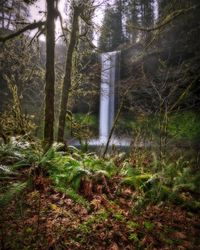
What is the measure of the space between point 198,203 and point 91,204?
2110 millimetres

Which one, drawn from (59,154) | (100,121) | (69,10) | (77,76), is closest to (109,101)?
(100,121)

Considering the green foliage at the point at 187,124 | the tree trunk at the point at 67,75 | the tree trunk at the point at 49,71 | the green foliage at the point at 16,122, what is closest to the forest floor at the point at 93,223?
the tree trunk at the point at 49,71

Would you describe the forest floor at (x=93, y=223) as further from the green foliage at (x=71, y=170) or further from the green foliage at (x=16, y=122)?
the green foliage at (x=16, y=122)

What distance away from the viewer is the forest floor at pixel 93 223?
374cm

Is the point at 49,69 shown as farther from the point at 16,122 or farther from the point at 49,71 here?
the point at 16,122

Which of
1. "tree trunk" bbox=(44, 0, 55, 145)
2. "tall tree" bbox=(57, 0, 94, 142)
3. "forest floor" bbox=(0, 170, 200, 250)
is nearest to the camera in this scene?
"forest floor" bbox=(0, 170, 200, 250)

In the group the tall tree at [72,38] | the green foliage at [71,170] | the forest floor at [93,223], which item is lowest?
the forest floor at [93,223]

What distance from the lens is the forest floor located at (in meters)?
3.74

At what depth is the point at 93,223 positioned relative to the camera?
14.1ft

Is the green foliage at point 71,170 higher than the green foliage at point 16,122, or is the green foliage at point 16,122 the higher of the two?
the green foliage at point 16,122

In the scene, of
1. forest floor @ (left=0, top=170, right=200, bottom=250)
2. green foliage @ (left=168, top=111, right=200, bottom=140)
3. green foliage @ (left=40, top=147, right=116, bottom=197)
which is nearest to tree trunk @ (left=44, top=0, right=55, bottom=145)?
green foliage @ (left=40, top=147, right=116, bottom=197)

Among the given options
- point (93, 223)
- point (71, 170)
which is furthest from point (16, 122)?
point (93, 223)

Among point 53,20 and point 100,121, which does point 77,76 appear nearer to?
point 53,20

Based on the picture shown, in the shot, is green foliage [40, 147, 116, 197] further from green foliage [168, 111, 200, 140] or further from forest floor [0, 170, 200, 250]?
green foliage [168, 111, 200, 140]
